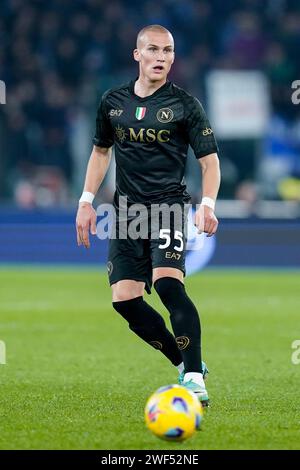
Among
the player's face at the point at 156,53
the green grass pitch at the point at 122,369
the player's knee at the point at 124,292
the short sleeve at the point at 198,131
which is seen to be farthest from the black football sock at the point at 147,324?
the player's face at the point at 156,53

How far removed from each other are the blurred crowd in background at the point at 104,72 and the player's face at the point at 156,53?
12516 mm

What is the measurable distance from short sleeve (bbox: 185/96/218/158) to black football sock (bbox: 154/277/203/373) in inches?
32.8

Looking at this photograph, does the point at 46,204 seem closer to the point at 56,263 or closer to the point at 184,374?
the point at 56,263

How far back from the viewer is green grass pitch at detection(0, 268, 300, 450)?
5.88m

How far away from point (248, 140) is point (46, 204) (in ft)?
12.9

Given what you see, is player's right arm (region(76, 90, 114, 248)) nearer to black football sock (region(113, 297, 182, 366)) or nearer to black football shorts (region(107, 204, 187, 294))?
black football shorts (region(107, 204, 187, 294))

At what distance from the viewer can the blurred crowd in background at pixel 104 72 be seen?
2109cm

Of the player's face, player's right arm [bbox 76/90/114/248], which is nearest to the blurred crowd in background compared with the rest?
player's right arm [bbox 76/90/114/248]

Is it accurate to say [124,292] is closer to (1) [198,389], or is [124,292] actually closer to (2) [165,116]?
(1) [198,389]

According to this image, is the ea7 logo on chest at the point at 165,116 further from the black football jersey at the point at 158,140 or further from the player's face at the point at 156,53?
the player's face at the point at 156,53

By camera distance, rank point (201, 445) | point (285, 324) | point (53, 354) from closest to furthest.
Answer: point (201, 445), point (53, 354), point (285, 324)

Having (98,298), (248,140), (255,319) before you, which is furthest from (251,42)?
(255,319)

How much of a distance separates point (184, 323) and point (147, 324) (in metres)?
0.49

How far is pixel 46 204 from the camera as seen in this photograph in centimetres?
2133
